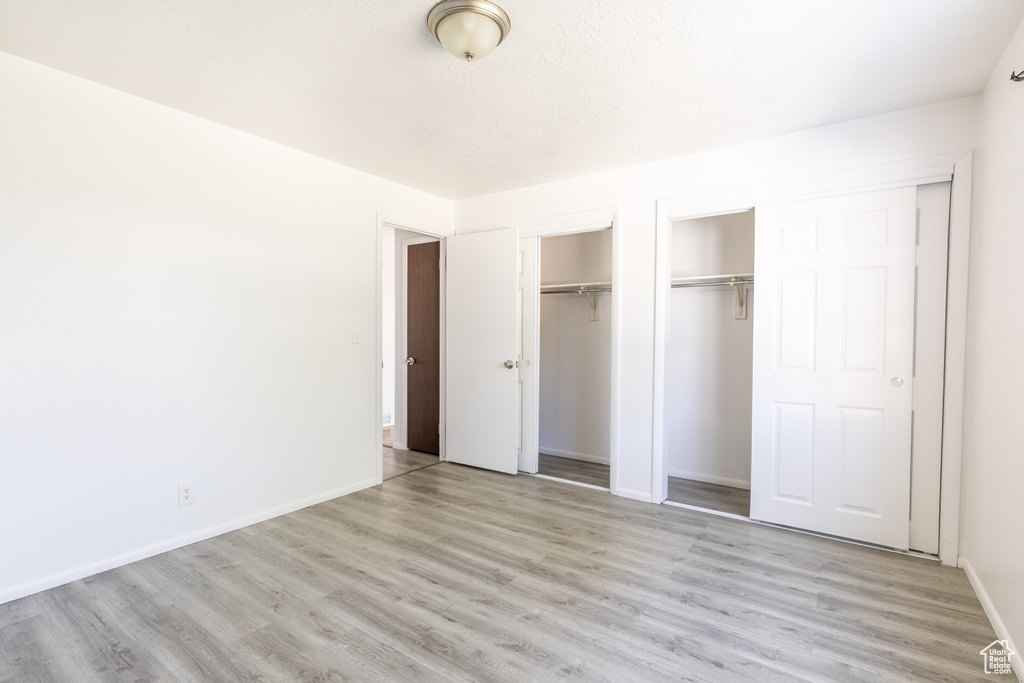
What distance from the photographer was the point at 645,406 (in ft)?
11.8

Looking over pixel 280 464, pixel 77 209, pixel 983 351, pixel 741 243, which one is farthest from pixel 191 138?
pixel 983 351

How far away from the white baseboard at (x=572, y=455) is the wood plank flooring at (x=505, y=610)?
156 cm

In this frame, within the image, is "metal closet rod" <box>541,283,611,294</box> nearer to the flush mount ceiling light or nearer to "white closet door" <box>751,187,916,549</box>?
"white closet door" <box>751,187,916,549</box>

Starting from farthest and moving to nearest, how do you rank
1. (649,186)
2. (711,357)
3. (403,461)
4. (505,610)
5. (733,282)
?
(403,461)
(711,357)
(733,282)
(649,186)
(505,610)

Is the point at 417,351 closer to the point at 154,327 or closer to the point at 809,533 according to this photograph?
the point at 154,327

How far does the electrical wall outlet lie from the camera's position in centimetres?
280

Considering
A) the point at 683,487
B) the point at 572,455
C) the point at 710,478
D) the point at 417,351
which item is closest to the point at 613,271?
the point at 683,487

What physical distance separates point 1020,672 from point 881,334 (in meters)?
1.60

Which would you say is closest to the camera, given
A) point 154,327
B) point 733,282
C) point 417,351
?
point 154,327

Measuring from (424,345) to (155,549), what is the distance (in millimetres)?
2735

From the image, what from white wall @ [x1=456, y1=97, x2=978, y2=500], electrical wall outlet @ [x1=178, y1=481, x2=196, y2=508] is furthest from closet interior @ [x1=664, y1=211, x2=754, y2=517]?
electrical wall outlet @ [x1=178, y1=481, x2=196, y2=508]

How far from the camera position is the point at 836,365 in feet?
9.55

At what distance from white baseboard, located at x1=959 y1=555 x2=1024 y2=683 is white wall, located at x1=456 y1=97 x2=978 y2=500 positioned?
170 centimetres

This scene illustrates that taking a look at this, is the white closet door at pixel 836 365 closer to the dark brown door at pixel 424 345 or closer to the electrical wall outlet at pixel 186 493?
the dark brown door at pixel 424 345
